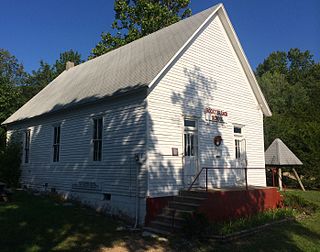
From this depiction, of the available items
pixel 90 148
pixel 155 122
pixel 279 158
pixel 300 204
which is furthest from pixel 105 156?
pixel 279 158

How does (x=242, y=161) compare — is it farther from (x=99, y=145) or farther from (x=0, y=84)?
(x=0, y=84)

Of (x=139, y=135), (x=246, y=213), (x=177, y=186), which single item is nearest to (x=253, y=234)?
(x=246, y=213)

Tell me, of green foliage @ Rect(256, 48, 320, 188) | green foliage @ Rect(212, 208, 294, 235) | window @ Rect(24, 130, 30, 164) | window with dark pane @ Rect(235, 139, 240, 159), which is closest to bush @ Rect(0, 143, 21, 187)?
window @ Rect(24, 130, 30, 164)

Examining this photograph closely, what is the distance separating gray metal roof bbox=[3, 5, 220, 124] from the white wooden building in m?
0.08

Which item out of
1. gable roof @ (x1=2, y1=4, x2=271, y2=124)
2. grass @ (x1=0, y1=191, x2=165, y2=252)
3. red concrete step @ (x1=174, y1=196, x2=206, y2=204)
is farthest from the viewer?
gable roof @ (x1=2, y1=4, x2=271, y2=124)

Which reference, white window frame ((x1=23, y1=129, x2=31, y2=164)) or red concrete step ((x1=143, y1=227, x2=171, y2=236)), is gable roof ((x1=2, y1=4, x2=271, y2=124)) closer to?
white window frame ((x1=23, y1=129, x2=31, y2=164))

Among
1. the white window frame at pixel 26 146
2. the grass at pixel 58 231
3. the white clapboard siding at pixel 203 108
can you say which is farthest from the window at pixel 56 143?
the white clapboard siding at pixel 203 108

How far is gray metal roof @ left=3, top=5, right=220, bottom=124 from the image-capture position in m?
12.9

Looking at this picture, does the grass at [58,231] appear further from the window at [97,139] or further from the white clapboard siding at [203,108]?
the window at [97,139]

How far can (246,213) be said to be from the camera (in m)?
12.2

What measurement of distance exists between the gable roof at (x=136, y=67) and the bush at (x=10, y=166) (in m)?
2.10

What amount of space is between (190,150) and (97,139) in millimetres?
3963

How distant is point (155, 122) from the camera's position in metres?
12.1

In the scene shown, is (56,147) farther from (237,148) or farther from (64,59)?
(64,59)
